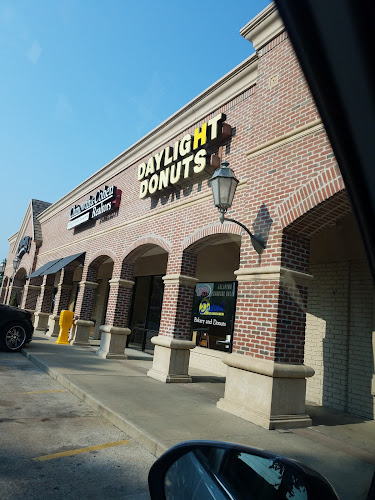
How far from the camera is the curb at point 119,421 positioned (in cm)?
441

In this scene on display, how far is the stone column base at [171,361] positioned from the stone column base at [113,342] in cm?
296

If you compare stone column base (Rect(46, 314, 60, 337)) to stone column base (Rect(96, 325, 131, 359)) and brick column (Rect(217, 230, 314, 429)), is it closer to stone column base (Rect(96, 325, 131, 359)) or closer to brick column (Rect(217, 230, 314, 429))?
stone column base (Rect(96, 325, 131, 359))

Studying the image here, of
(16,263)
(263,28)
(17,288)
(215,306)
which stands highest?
(263,28)

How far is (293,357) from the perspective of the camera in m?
6.11

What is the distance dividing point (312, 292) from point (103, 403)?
5.24m

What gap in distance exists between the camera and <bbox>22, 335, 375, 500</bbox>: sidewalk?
4.28m

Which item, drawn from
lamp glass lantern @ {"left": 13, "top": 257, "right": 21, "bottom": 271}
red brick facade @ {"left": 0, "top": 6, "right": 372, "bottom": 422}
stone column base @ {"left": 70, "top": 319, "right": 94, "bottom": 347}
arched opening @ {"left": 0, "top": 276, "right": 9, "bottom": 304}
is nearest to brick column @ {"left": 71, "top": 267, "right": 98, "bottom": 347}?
stone column base @ {"left": 70, "top": 319, "right": 94, "bottom": 347}

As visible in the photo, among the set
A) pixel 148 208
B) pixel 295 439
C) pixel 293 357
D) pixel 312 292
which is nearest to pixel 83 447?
pixel 295 439

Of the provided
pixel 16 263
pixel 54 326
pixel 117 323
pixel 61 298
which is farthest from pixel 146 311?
pixel 16 263

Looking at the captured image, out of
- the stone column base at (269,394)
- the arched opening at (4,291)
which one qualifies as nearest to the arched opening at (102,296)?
the arched opening at (4,291)

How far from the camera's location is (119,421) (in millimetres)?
5312

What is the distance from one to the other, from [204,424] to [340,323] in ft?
13.3

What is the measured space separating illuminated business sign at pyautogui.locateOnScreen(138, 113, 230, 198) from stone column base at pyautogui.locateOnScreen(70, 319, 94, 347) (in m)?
6.01

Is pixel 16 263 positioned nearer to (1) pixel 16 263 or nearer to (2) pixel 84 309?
(1) pixel 16 263
